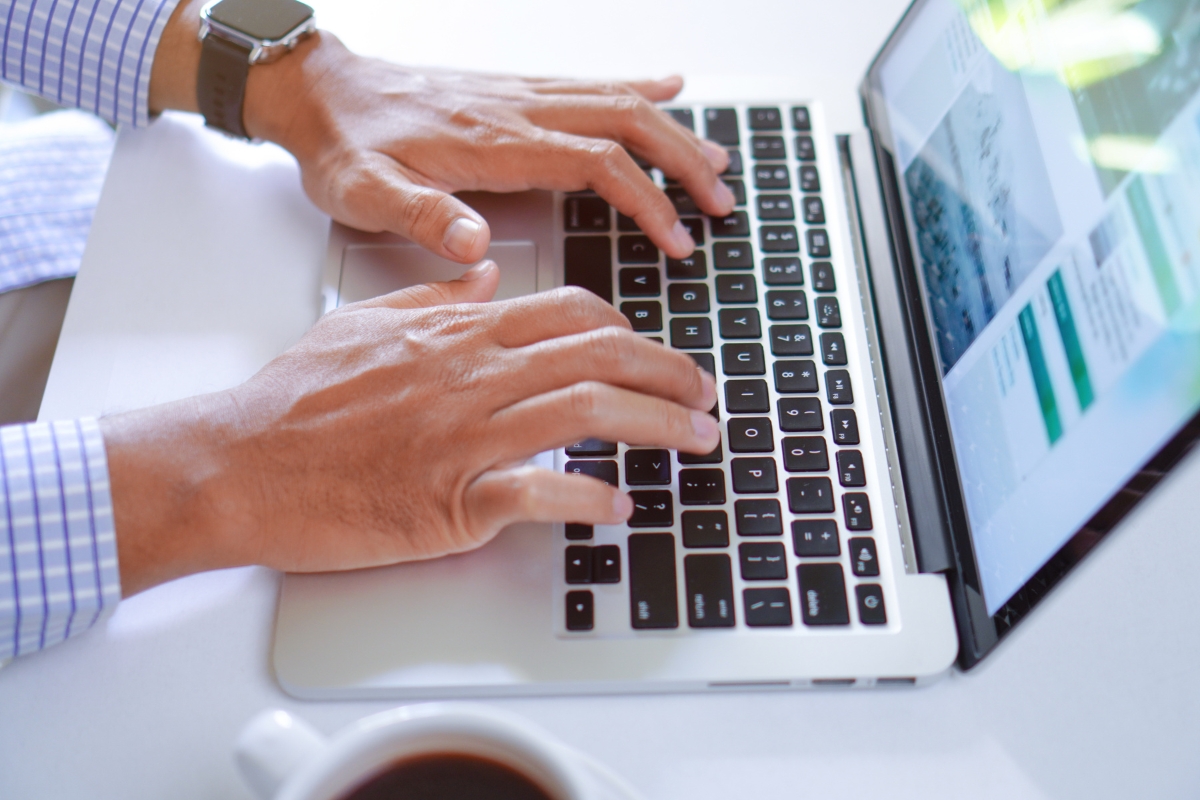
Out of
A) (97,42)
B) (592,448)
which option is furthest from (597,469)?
(97,42)

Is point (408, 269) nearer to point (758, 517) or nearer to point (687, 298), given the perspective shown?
point (687, 298)

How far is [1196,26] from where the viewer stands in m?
0.46

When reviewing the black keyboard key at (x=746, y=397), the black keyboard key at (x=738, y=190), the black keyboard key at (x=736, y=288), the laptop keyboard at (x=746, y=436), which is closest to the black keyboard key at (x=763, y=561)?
the laptop keyboard at (x=746, y=436)

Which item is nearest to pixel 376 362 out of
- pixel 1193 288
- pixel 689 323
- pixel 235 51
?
pixel 689 323

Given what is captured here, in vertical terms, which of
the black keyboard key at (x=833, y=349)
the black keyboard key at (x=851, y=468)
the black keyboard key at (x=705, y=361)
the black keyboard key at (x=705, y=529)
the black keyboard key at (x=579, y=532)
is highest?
the black keyboard key at (x=833, y=349)

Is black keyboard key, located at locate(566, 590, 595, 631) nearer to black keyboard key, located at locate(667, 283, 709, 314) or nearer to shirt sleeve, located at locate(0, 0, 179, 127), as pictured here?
black keyboard key, located at locate(667, 283, 709, 314)

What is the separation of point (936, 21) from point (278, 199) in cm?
58

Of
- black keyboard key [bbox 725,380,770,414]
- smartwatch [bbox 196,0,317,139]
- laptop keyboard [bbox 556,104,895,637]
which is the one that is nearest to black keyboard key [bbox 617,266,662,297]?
laptop keyboard [bbox 556,104,895,637]

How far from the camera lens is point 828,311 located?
2.16 ft

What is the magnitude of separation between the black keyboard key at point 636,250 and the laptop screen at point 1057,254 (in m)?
0.21

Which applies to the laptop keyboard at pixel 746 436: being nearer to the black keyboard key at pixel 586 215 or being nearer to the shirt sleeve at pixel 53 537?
the black keyboard key at pixel 586 215

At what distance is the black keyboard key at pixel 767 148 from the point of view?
0.75m

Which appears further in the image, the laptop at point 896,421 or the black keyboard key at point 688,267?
the black keyboard key at point 688,267

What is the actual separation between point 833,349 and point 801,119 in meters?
0.25
